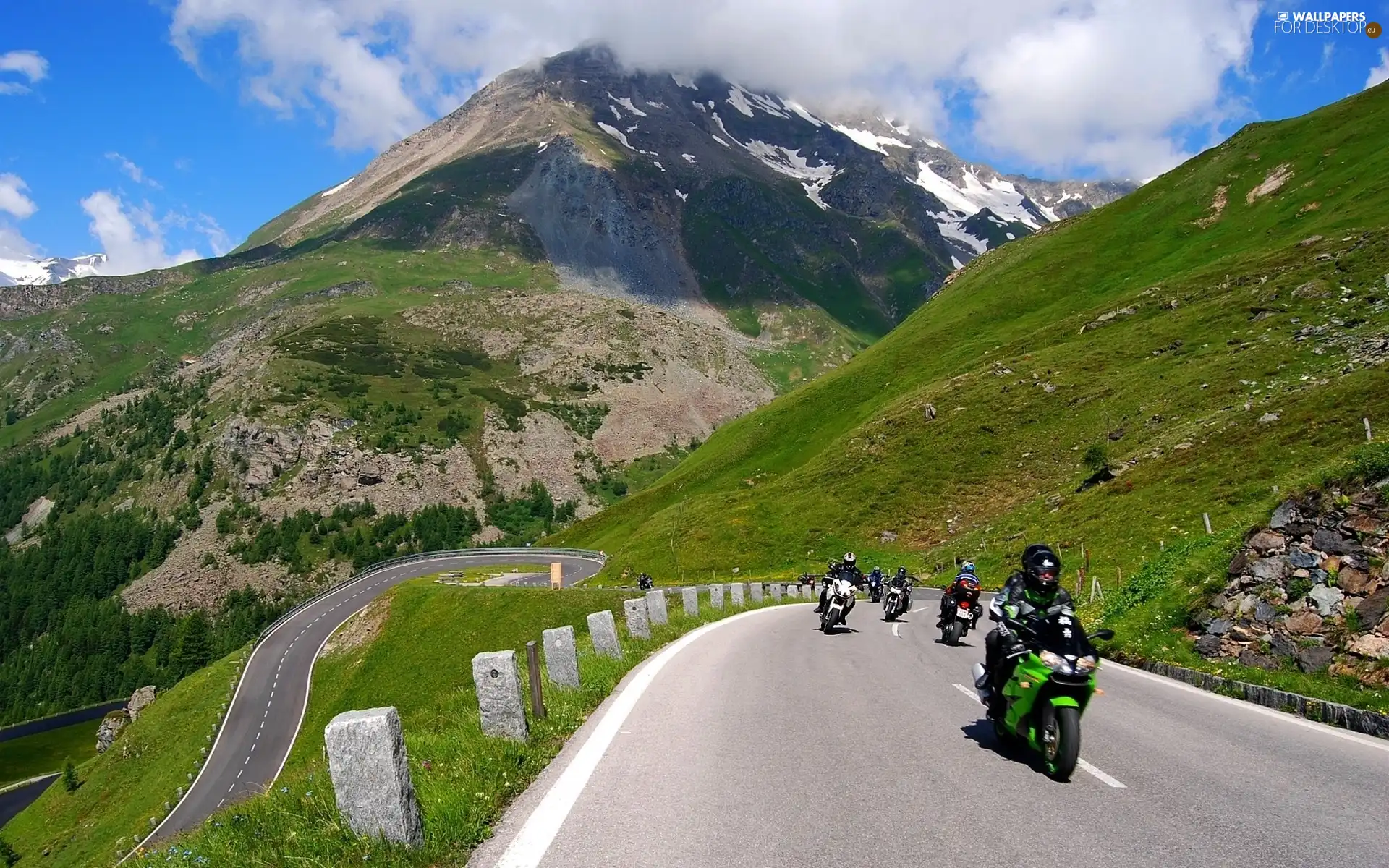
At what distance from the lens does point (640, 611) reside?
1823cm

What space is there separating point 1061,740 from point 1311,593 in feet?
28.3

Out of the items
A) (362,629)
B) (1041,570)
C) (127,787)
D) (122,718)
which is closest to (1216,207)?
(362,629)

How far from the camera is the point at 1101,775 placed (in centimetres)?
729

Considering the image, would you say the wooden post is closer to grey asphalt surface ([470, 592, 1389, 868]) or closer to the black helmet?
grey asphalt surface ([470, 592, 1389, 868])

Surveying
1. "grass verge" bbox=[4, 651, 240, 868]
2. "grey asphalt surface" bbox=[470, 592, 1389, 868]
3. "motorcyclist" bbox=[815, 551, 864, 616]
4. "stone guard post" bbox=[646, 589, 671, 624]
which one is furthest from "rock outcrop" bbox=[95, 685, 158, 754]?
"grey asphalt surface" bbox=[470, 592, 1389, 868]

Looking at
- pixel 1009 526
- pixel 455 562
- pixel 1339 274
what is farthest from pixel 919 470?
pixel 455 562

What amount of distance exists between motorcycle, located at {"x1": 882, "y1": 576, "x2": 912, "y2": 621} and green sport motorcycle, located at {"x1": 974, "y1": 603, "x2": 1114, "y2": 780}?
18.9 meters

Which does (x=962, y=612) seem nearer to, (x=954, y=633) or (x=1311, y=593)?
(x=954, y=633)

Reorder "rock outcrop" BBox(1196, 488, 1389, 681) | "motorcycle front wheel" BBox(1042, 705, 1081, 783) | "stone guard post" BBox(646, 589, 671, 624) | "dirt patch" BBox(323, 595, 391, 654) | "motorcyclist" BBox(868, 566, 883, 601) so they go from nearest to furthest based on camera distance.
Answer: "motorcycle front wheel" BBox(1042, 705, 1081, 783)
"rock outcrop" BBox(1196, 488, 1389, 681)
"stone guard post" BBox(646, 589, 671, 624)
"motorcyclist" BBox(868, 566, 883, 601)
"dirt patch" BBox(323, 595, 391, 654)

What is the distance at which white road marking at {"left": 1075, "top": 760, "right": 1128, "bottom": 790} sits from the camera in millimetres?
6934

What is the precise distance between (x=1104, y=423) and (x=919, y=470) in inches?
559

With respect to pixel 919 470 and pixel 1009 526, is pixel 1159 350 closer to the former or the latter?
pixel 919 470

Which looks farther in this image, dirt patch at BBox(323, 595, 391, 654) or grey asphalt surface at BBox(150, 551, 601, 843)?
dirt patch at BBox(323, 595, 391, 654)

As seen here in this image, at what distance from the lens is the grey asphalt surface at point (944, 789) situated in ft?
17.4
